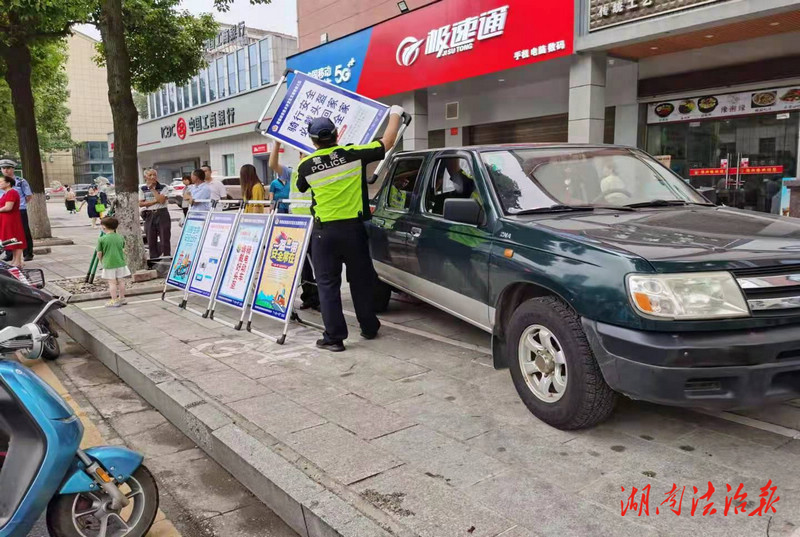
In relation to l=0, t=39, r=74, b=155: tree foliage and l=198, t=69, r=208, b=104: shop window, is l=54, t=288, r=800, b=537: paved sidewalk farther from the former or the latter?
l=198, t=69, r=208, b=104: shop window

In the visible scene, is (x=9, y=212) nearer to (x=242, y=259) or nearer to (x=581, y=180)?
(x=242, y=259)

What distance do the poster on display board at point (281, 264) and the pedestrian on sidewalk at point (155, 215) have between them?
17.6 ft

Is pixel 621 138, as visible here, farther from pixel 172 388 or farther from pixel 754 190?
pixel 172 388

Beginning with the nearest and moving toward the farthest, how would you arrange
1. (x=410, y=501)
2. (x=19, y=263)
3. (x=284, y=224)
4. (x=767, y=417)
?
(x=410, y=501) < (x=767, y=417) < (x=284, y=224) < (x=19, y=263)

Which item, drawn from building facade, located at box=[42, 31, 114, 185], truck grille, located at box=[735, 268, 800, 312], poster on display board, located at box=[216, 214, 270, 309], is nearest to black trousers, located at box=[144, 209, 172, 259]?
poster on display board, located at box=[216, 214, 270, 309]

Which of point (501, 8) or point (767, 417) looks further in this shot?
point (501, 8)

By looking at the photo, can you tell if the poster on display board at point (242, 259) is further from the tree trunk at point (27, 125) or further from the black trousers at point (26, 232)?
the tree trunk at point (27, 125)

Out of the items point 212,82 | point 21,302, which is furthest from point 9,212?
point 212,82

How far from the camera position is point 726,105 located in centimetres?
1147

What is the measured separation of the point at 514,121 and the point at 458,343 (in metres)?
11.8

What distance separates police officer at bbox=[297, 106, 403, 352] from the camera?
5.25m

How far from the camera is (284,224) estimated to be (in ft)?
19.7

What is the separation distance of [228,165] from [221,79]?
575 cm

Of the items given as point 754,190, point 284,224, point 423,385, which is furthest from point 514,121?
point 423,385
